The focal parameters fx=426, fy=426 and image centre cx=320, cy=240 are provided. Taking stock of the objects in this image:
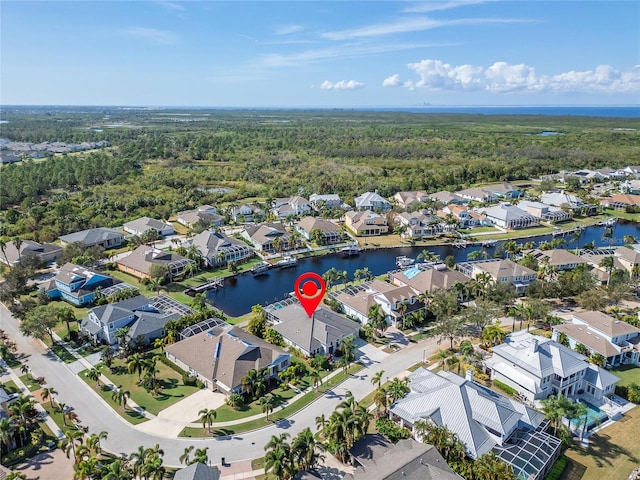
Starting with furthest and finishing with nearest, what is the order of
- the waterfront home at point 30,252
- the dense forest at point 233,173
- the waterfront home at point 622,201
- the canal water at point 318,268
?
the waterfront home at point 622,201 → the dense forest at point 233,173 → the waterfront home at point 30,252 → the canal water at point 318,268

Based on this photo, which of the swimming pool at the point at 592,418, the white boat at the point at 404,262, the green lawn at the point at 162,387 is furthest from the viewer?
the white boat at the point at 404,262

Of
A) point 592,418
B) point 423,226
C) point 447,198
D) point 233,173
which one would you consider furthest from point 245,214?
point 592,418

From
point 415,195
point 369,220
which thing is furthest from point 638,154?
point 369,220

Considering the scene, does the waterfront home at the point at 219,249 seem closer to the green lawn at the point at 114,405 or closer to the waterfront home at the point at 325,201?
the green lawn at the point at 114,405

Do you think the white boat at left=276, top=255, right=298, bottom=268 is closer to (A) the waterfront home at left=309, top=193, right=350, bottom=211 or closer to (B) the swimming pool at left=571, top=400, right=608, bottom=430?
(A) the waterfront home at left=309, top=193, right=350, bottom=211

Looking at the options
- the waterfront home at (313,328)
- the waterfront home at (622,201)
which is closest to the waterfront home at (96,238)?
the waterfront home at (313,328)

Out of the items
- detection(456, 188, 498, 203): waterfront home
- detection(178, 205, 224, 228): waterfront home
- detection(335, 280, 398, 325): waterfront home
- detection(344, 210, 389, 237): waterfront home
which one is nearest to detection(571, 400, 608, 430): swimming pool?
detection(335, 280, 398, 325): waterfront home
